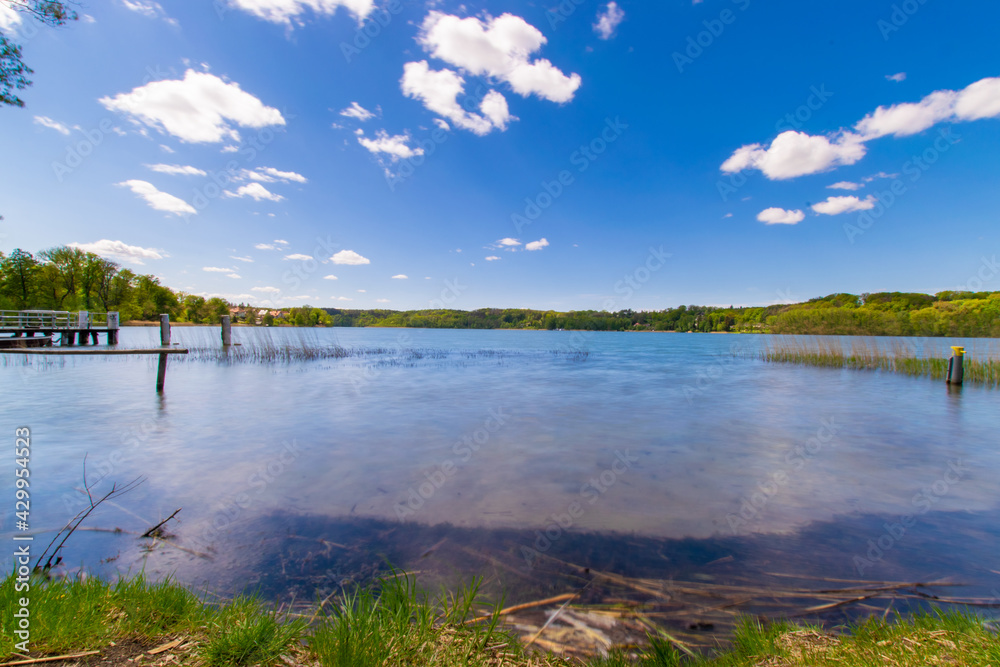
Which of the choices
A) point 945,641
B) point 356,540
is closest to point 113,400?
point 356,540

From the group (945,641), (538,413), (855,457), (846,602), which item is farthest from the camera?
(538,413)

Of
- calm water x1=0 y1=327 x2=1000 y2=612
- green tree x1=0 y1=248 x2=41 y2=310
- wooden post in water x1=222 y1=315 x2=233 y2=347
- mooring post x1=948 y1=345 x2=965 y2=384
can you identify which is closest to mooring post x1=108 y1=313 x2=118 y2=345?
wooden post in water x1=222 y1=315 x2=233 y2=347

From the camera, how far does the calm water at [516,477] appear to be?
432cm

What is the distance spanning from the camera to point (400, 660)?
2199 mm

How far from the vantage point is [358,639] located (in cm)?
226

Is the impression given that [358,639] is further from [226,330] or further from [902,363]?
[226,330]

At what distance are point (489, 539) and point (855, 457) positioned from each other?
8.09 m

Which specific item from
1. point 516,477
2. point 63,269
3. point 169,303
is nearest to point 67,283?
point 63,269

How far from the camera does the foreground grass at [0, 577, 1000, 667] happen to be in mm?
2182

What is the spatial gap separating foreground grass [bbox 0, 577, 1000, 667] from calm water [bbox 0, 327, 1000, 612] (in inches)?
44.8

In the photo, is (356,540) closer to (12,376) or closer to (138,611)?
(138,611)

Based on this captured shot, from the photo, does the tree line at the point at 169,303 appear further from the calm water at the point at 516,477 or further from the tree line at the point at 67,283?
the calm water at the point at 516,477

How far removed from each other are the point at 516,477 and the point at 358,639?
465 cm

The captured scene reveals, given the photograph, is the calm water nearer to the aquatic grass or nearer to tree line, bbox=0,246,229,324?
the aquatic grass
